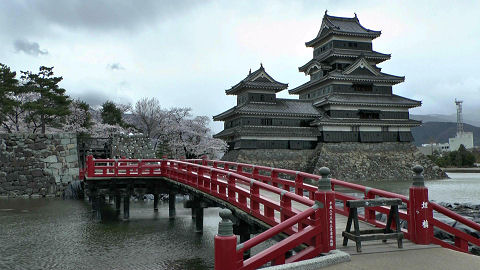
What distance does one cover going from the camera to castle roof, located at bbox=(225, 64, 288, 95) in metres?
41.8

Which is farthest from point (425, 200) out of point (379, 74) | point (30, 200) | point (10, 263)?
point (379, 74)

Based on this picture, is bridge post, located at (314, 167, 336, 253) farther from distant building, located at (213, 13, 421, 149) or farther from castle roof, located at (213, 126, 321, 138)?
castle roof, located at (213, 126, 321, 138)

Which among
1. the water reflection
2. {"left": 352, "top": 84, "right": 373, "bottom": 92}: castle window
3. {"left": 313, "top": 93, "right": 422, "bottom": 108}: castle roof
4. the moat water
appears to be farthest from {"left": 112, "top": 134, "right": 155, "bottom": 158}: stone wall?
{"left": 352, "top": 84, "right": 373, "bottom": 92}: castle window

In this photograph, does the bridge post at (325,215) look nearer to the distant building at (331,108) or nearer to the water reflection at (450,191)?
the water reflection at (450,191)

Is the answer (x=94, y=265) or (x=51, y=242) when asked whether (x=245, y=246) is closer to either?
(x=94, y=265)

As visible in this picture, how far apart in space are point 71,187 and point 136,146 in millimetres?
5326

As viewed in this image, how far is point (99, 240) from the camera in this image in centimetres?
1406

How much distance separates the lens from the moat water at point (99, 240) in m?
11.1

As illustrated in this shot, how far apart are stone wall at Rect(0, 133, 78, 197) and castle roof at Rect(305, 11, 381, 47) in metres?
32.6

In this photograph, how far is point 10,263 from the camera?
11.0 metres

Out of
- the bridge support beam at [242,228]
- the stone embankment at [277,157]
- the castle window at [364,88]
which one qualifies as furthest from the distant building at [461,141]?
the bridge support beam at [242,228]

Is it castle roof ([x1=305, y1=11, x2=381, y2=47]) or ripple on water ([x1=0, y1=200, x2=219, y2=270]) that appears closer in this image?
ripple on water ([x1=0, y1=200, x2=219, y2=270])

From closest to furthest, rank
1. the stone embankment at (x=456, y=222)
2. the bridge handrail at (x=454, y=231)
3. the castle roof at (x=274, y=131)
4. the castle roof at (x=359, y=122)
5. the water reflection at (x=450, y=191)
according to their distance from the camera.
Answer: the bridge handrail at (x=454, y=231) < the stone embankment at (x=456, y=222) < the water reflection at (x=450, y=191) < the castle roof at (x=274, y=131) < the castle roof at (x=359, y=122)

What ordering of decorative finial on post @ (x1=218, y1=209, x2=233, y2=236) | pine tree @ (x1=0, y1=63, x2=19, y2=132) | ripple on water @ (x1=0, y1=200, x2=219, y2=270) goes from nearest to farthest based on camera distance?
decorative finial on post @ (x1=218, y1=209, x2=233, y2=236)
ripple on water @ (x1=0, y1=200, x2=219, y2=270)
pine tree @ (x1=0, y1=63, x2=19, y2=132)
